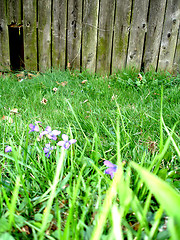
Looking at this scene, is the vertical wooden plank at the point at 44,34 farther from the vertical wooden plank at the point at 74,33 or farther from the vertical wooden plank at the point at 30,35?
the vertical wooden plank at the point at 74,33

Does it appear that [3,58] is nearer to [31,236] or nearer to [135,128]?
[135,128]

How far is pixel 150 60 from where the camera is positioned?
3.48 metres

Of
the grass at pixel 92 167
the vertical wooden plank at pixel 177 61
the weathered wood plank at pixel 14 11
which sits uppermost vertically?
the weathered wood plank at pixel 14 11

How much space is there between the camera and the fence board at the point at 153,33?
325 cm

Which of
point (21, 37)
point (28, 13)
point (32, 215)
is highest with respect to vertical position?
point (28, 13)

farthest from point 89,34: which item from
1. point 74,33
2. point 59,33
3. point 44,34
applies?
point 44,34

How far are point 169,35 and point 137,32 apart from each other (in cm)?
54

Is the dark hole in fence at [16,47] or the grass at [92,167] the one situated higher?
the dark hole in fence at [16,47]

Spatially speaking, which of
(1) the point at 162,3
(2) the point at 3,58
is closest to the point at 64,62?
(2) the point at 3,58

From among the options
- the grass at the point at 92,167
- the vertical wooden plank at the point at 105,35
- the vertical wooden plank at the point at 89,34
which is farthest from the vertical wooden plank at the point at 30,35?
the vertical wooden plank at the point at 105,35

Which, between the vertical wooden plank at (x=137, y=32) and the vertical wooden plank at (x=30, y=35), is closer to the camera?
the vertical wooden plank at (x=137, y=32)

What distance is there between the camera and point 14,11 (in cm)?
344

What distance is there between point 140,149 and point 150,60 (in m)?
2.68

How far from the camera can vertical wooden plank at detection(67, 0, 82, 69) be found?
335cm
